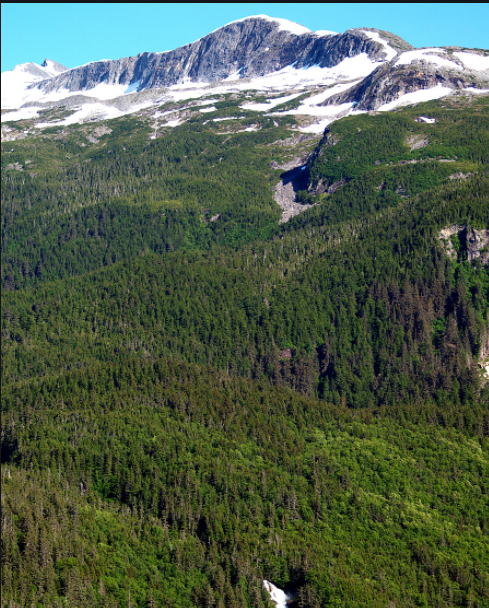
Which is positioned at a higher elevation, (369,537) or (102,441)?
(102,441)

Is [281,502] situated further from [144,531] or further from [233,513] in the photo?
[144,531]

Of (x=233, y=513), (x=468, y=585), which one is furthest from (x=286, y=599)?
(x=468, y=585)

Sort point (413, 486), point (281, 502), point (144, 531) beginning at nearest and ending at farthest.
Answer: point (144, 531) → point (281, 502) → point (413, 486)

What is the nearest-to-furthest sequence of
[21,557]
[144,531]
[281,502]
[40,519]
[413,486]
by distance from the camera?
[21,557], [40,519], [144,531], [281,502], [413,486]

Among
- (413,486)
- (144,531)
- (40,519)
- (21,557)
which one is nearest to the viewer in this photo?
(21,557)

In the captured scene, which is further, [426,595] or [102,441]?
[102,441]

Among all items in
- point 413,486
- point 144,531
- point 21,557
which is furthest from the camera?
point 413,486

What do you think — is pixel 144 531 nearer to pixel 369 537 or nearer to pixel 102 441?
pixel 102 441

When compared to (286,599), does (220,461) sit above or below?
above

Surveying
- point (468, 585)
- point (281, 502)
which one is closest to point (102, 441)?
point (281, 502)
